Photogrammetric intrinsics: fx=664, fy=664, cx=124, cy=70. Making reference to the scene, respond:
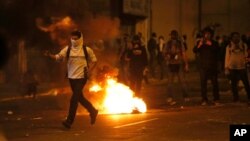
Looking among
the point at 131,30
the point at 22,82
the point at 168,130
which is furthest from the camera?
the point at 131,30

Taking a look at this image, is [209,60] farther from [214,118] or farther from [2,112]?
[2,112]

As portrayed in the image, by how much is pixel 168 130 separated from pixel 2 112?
512 centimetres

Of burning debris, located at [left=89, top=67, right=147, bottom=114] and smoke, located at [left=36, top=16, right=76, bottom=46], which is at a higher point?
smoke, located at [left=36, top=16, right=76, bottom=46]

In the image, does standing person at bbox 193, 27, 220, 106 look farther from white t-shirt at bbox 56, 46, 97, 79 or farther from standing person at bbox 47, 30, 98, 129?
white t-shirt at bbox 56, 46, 97, 79

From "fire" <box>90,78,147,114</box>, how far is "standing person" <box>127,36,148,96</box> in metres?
0.63

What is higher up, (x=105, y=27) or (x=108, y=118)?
(x=105, y=27)

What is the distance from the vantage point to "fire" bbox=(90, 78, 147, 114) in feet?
47.2

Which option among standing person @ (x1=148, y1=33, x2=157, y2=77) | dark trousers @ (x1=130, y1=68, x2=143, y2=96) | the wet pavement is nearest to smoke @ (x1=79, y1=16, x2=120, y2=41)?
standing person @ (x1=148, y1=33, x2=157, y2=77)

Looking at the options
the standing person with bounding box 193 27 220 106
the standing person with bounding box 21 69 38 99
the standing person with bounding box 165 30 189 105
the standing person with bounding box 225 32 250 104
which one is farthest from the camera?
the standing person with bounding box 21 69 38 99

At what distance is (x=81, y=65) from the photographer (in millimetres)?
12016

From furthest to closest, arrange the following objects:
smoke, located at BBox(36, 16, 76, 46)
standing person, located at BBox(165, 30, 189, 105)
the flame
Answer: smoke, located at BBox(36, 16, 76, 46) → the flame → standing person, located at BBox(165, 30, 189, 105)

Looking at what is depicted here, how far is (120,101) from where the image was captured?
14.7 meters

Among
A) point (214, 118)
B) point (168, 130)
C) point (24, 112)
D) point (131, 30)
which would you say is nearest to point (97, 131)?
point (168, 130)

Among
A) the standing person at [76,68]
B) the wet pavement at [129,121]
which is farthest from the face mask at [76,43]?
the wet pavement at [129,121]
